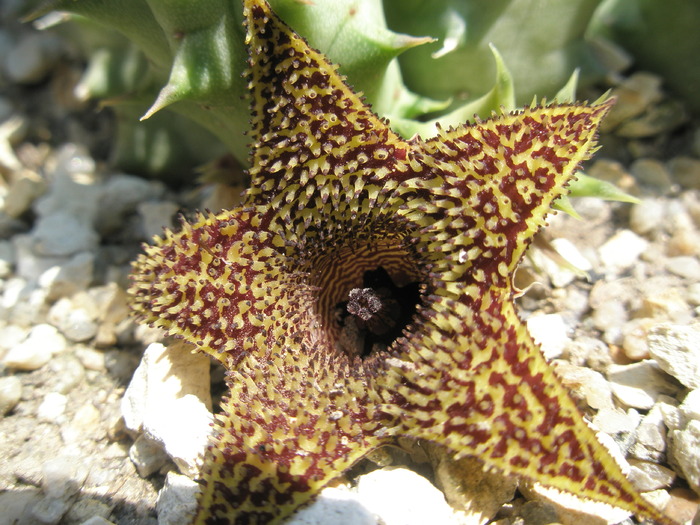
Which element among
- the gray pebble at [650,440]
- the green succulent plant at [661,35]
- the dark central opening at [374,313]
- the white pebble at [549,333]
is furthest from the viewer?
the green succulent plant at [661,35]

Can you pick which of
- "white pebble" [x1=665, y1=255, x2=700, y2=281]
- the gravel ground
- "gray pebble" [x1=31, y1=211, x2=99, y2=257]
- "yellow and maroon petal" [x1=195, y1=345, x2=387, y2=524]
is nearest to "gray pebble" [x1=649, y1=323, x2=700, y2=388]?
the gravel ground

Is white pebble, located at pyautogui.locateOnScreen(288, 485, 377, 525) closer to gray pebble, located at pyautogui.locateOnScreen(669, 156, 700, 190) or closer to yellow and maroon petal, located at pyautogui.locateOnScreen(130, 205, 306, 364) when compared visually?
yellow and maroon petal, located at pyautogui.locateOnScreen(130, 205, 306, 364)

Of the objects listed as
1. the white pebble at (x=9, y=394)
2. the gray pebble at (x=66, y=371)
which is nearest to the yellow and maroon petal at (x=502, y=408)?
the gray pebble at (x=66, y=371)

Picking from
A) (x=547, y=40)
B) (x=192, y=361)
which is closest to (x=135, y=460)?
(x=192, y=361)

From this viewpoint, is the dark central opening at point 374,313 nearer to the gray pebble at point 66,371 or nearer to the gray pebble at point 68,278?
the gray pebble at point 66,371

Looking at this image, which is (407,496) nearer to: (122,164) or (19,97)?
(122,164)

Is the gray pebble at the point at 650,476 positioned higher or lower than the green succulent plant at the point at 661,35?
lower

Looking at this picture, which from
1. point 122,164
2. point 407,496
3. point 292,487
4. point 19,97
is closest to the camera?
point 292,487
